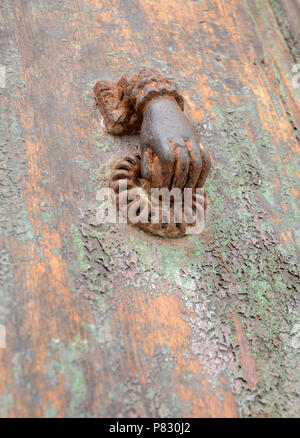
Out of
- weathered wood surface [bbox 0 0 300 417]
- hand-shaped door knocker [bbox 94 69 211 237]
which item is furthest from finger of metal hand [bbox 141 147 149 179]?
weathered wood surface [bbox 0 0 300 417]

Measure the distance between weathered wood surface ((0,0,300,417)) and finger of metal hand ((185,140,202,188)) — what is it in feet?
→ 0.46

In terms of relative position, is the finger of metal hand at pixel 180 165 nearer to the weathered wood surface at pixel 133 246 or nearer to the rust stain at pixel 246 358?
the weathered wood surface at pixel 133 246

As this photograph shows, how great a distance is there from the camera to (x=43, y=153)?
1009mm

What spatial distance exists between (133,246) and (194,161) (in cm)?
21

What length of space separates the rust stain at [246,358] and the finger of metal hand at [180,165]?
0.30 metres

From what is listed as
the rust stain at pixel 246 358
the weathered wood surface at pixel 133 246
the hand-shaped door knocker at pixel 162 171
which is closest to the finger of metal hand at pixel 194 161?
the hand-shaped door knocker at pixel 162 171

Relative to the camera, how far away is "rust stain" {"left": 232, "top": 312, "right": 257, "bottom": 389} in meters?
0.85

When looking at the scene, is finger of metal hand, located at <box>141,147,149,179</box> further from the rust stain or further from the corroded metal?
the rust stain

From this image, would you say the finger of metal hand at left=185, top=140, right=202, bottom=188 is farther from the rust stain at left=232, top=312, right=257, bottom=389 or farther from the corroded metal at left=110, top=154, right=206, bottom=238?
the rust stain at left=232, top=312, right=257, bottom=389

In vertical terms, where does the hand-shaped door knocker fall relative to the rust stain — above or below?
above

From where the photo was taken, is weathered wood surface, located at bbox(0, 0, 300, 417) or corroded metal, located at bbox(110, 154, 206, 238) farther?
corroded metal, located at bbox(110, 154, 206, 238)

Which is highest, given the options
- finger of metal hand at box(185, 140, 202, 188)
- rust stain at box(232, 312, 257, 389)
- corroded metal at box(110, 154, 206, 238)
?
finger of metal hand at box(185, 140, 202, 188)

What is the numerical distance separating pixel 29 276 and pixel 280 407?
1.73ft
